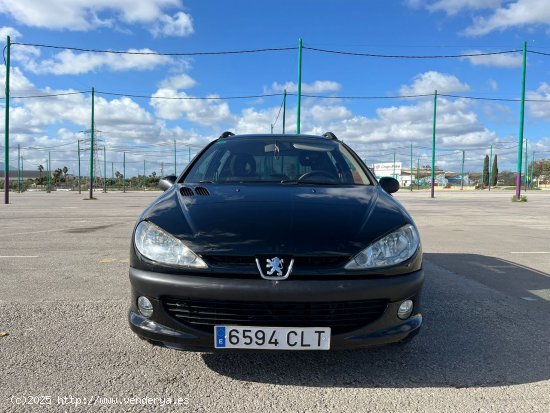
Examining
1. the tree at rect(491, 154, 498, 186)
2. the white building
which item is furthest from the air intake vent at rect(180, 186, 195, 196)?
the tree at rect(491, 154, 498, 186)

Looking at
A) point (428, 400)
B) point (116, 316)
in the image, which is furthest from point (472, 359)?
point (116, 316)

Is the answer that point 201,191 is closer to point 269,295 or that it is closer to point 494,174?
point 269,295

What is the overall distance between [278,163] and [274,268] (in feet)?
5.88

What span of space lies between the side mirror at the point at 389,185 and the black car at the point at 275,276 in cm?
105

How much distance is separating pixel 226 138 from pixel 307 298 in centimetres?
265

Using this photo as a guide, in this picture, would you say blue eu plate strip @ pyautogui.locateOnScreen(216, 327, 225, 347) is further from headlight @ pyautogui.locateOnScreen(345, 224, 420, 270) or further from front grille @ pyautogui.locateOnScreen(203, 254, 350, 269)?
headlight @ pyautogui.locateOnScreen(345, 224, 420, 270)

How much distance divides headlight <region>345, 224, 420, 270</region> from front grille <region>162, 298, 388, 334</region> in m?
0.21

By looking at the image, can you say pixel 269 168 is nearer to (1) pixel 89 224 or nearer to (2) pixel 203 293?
(2) pixel 203 293

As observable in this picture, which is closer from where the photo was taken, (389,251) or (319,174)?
(389,251)

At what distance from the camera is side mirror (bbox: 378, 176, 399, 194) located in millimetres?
4035

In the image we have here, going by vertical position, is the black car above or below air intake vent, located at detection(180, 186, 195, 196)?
below

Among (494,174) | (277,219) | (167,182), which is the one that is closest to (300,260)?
(277,219)

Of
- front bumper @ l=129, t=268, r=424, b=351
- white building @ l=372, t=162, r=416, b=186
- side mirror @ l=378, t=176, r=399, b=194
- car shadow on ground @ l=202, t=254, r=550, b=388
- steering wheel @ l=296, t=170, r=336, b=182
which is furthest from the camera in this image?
white building @ l=372, t=162, r=416, b=186

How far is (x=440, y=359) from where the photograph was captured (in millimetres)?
3008
